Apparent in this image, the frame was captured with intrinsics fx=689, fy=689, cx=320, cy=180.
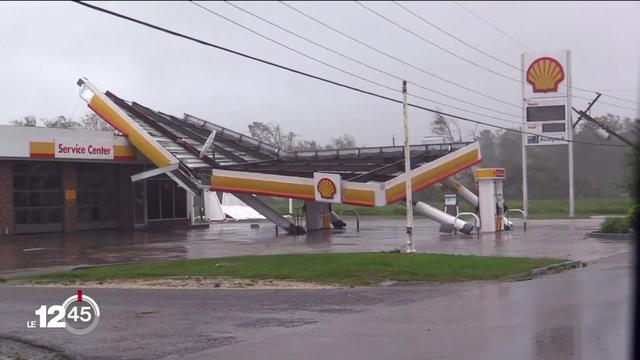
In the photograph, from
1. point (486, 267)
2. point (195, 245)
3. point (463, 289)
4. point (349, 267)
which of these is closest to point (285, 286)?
point (349, 267)

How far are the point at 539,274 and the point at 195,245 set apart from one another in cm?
1438

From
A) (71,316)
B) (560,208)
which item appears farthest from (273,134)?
(71,316)

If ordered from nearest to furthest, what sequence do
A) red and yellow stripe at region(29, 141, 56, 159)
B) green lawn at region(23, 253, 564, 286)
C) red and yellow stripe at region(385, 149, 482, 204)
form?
green lawn at region(23, 253, 564, 286), red and yellow stripe at region(385, 149, 482, 204), red and yellow stripe at region(29, 141, 56, 159)

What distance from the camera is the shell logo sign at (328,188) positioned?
3045cm

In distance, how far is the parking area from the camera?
21.5 meters

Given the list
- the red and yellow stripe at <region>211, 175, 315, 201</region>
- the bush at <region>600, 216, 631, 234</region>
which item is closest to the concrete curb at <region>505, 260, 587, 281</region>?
the bush at <region>600, 216, 631, 234</region>

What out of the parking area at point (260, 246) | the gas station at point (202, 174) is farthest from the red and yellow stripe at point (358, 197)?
the parking area at point (260, 246)

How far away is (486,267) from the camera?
55.8 ft

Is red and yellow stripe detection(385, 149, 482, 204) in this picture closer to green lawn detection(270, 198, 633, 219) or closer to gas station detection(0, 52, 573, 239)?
gas station detection(0, 52, 573, 239)

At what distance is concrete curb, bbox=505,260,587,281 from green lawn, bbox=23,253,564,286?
10.0 inches

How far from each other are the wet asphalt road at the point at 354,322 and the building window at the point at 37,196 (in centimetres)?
2212

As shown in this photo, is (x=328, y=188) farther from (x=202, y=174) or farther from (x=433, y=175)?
(x=202, y=174)

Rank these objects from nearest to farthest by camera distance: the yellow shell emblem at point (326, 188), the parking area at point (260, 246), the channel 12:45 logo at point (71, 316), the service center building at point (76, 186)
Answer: the channel 12:45 logo at point (71, 316) → the parking area at point (260, 246) → the yellow shell emblem at point (326, 188) → the service center building at point (76, 186)

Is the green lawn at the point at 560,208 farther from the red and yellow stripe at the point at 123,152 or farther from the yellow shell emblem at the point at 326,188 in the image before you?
the yellow shell emblem at the point at 326,188
